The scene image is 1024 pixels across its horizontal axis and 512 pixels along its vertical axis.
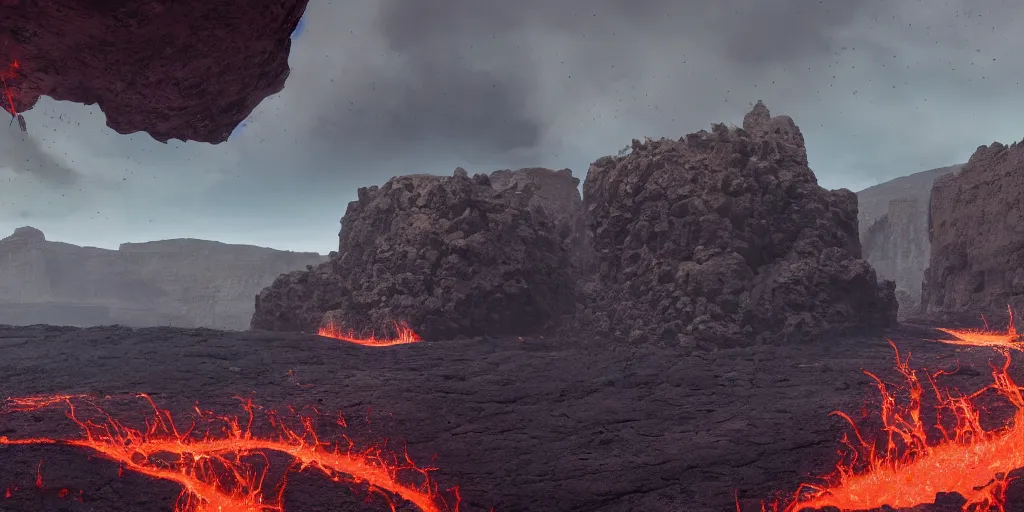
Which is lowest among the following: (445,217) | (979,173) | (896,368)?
(896,368)

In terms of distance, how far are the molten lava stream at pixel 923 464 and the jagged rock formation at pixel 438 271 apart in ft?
44.1

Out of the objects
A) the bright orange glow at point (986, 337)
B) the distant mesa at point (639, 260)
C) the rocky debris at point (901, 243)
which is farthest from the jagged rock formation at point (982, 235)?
the rocky debris at point (901, 243)

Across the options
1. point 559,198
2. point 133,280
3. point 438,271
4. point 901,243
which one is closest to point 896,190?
point 901,243

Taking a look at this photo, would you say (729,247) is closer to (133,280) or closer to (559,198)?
(559,198)

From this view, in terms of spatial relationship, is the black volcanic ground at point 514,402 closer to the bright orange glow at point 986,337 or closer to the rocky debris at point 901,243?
the bright orange glow at point 986,337

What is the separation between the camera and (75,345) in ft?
48.0

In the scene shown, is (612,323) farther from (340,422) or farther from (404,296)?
(340,422)

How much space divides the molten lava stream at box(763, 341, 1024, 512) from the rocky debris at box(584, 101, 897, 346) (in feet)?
29.2

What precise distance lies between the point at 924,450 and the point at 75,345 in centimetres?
1806

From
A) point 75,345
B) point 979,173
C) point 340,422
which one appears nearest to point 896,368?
point 340,422

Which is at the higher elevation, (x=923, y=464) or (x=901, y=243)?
(x=901, y=243)

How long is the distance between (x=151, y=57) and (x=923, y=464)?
39.3 ft

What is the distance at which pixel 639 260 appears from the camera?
20641mm

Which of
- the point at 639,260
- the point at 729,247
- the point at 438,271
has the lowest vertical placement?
the point at 438,271
